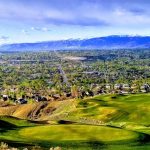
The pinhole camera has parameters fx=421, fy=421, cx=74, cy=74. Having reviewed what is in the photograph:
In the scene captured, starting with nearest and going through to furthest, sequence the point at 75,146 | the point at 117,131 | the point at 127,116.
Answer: the point at 75,146, the point at 117,131, the point at 127,116

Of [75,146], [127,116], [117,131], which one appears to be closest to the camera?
[75,146]

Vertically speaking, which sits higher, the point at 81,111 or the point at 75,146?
the point at 75,146

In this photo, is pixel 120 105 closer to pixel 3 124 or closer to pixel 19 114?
pixel 19 114

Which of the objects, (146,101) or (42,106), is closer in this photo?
(146,101)

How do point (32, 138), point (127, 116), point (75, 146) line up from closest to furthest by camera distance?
point (75, 146) → point (32, 138) → point (127, 116)

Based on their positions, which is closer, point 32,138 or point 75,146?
point 75,146

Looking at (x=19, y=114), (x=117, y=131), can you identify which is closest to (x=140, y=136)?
(x=117, y=131)

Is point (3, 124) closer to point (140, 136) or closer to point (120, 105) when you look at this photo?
point (140, 136)

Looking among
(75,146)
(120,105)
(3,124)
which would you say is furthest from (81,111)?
(75,146)

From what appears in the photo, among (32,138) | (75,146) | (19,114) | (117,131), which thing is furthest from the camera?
(19,114)
